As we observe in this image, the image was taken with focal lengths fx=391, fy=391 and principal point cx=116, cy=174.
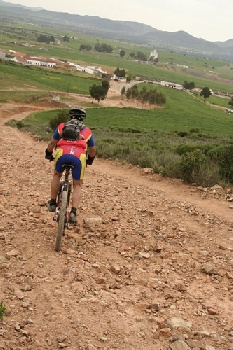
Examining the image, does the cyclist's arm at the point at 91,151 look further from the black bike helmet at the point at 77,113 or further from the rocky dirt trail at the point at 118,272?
the rocky dirt trail at the point at 118,272

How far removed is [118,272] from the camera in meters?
5.88

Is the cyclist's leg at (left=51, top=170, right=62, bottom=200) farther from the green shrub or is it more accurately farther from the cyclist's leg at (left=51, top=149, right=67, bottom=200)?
the green shrub

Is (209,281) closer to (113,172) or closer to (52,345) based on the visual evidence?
(52,345)

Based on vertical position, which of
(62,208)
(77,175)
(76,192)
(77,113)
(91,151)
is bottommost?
(62,208)

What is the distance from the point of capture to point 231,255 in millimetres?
6883

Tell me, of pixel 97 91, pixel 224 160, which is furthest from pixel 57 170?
pixel 97 91

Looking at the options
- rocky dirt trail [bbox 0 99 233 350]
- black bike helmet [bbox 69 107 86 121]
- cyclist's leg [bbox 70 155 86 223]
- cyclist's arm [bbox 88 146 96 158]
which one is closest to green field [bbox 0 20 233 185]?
rocky dirt trail [bbox 0 99 233 350]

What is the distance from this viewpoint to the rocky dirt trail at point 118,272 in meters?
4.37

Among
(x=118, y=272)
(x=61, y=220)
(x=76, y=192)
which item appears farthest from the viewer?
(x=76, y=192)

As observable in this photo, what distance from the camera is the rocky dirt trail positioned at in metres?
4.37

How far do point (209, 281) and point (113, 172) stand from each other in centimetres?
768

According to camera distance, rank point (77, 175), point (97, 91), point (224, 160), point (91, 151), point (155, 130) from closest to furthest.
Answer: point (77, 175) → point (91, 151) → point (224, 160) → point (155, 130) → point (97, 91)

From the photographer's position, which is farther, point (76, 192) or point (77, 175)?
point (76, 192)

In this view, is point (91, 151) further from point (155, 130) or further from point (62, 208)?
point (155, 130)
